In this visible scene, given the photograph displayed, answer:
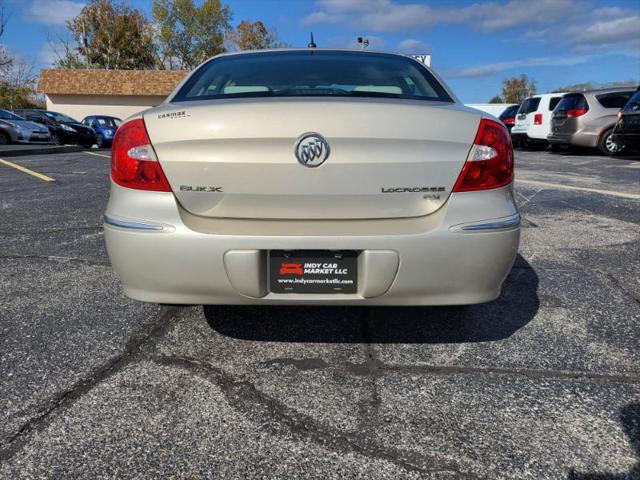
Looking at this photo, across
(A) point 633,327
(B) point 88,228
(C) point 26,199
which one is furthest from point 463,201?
(C) point 26,199

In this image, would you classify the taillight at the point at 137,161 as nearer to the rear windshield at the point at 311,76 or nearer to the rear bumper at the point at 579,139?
the rear windshield at the point at 311,76

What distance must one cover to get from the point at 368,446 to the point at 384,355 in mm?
692

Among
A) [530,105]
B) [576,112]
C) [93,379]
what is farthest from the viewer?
[530,105]

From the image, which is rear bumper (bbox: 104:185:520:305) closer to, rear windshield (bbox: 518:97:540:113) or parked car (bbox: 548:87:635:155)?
parked car (bbox: 548:87:635:155)

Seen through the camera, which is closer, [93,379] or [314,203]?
[314,203]

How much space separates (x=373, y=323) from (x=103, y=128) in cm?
2228

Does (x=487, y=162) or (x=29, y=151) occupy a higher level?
(x=487, y=162)

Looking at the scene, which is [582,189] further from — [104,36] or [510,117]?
[104,36]

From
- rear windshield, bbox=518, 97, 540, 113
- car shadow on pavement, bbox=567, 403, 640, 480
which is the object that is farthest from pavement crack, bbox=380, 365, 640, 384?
rear windshield, bbox=518, 97, 540, 113

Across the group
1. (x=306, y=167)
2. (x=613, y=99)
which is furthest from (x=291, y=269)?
(x=613, y=99)

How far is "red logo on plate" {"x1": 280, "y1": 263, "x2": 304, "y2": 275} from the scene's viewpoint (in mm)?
2090

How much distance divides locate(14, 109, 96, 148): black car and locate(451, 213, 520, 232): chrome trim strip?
21247 mm

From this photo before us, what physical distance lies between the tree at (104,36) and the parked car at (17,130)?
36074 mm

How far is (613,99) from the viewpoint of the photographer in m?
13.1
